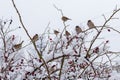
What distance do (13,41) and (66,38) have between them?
1784mm

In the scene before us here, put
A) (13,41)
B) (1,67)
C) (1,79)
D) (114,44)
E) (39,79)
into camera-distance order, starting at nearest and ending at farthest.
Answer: (39,79) < (1,79) < (1,67) < (13,41) < (114,44)

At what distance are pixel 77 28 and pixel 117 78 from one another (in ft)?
1.02

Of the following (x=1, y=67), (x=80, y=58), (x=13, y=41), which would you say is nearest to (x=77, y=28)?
(x=80, y=58)

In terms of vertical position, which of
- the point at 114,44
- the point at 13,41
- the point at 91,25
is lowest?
the point at 91,25

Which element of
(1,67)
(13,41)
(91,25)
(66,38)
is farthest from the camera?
(13,41)

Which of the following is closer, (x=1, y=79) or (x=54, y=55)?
(x=54, y=55)

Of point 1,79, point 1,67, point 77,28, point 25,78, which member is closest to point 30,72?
point 25,78

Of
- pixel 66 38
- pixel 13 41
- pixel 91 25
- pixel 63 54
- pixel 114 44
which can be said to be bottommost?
pixel 63 54

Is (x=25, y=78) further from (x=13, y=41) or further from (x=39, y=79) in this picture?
(x=13, y=41)

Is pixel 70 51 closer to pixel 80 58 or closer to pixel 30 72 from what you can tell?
pixel 80 58

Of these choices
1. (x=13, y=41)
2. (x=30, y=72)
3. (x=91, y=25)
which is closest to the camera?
(x=30, y=72)

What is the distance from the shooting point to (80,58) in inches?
56.0

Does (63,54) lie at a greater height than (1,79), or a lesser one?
lesser

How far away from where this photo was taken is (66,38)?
1.98m
